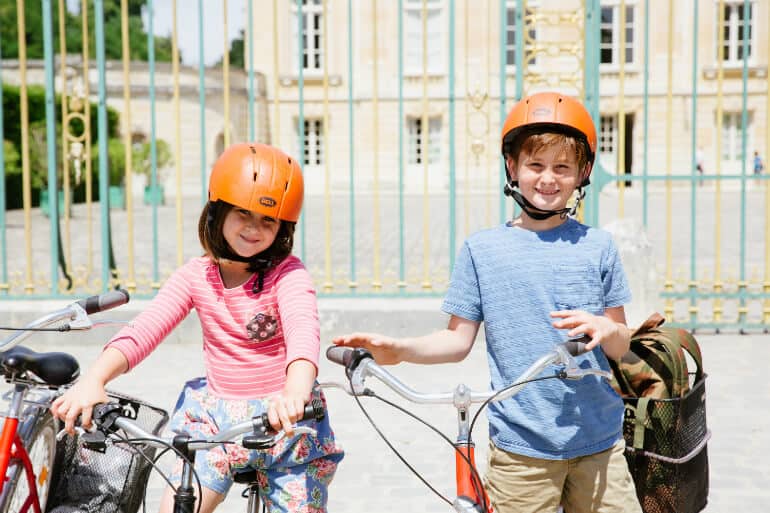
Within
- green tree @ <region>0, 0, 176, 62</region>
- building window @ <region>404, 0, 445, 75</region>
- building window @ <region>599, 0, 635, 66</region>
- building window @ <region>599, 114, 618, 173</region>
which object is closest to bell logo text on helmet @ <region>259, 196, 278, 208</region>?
building window @ <region>404, 0, 445, 75</region>

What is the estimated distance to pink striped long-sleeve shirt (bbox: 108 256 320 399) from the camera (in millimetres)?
2582

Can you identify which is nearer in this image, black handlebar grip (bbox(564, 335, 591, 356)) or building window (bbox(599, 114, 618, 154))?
black handlebar grip (bbox(564, 335, 591, 356))

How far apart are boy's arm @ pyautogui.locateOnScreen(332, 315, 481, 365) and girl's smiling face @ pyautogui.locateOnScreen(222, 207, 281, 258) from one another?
1.11ft

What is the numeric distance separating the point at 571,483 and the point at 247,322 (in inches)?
37.1

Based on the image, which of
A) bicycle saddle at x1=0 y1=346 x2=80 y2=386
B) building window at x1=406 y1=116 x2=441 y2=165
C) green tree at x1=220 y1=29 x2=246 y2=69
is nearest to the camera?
bicycle saddle at x1=0 y1=346 x2=80 y2=386

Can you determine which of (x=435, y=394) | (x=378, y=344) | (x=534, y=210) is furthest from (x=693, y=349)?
(x=435, y=394)

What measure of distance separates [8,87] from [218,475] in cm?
2538

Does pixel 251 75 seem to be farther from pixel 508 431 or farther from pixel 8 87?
pixel 8 87

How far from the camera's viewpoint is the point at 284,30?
26.6m

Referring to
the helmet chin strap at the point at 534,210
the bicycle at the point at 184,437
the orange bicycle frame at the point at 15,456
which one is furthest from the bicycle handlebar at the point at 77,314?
the helmet chin strap at the point at 534,210

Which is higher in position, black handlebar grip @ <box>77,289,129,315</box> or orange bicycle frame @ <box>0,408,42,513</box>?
black handlebar grip @ <box>77,289,129,315</box>

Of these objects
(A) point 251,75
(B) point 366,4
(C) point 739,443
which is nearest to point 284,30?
(B) point 366,4

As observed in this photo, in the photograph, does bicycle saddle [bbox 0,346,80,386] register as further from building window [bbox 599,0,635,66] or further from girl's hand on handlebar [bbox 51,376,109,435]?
building window [bbox 599,0,635,66]

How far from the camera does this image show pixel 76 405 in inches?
82.0
